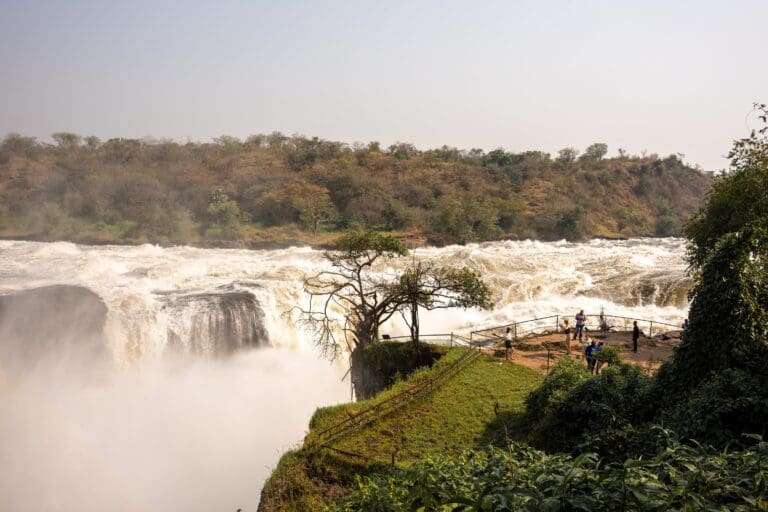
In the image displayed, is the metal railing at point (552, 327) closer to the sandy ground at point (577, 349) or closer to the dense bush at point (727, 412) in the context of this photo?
the sandy ground at point (577, 349)

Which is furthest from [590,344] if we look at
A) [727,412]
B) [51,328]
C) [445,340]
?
[51,328]

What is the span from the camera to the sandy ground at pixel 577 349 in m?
16.6

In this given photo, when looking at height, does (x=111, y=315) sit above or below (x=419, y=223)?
below

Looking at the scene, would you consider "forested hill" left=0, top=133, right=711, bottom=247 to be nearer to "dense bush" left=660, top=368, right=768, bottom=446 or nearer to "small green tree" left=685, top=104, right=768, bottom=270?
"small green tree" left=685, top=104, right=768, bottom=270

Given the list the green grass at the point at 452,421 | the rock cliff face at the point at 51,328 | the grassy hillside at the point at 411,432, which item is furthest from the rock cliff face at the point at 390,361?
the rock cliff face at the point at 51,328

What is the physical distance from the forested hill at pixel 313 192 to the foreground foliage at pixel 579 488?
51.7 meters

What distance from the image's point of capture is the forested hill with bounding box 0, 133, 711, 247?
188ft

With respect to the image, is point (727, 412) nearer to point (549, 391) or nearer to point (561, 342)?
point (549, 391)

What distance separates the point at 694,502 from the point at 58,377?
71.2 feet

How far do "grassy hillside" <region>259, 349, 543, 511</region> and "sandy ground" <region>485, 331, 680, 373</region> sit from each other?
1.49 meters

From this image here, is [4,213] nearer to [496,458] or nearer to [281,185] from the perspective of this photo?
[281,185]

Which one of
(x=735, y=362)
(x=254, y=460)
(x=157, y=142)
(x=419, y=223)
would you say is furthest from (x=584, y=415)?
(x=157, y=142)

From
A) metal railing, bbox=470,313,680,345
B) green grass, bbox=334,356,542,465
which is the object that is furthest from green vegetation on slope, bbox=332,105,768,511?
metal railing, bbox=470,313,680,345

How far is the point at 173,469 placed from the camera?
50.3ft
